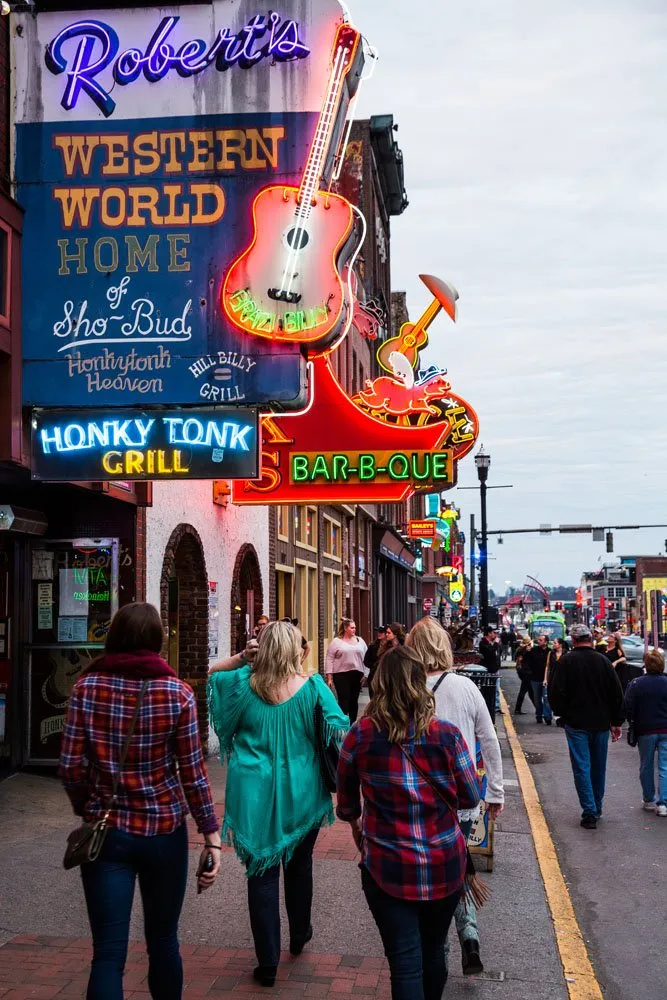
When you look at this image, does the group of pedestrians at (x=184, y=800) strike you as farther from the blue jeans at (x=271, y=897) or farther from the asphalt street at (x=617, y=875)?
the asphalt street at (x=617, y=875)

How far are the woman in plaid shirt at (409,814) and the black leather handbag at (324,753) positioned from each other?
3.98 ft

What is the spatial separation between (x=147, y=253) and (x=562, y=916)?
21.2ft

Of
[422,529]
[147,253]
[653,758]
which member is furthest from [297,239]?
[422,529]

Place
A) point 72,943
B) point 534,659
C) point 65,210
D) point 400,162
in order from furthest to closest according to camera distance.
Answer: point 400,162
point 534,659
point 65,210
point 72,943

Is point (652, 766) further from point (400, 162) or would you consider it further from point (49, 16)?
point (400, 162)

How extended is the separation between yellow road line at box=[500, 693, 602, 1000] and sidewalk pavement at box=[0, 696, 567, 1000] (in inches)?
2.6

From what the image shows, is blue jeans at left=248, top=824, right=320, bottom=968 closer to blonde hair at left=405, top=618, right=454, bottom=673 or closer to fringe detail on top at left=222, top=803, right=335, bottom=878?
fringe detail on top at left=222, top=803, right=335, bottom=878

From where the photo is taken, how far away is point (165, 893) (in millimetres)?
4293

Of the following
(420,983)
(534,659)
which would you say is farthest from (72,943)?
(534,659)

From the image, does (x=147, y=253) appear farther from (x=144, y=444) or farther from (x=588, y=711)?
(x=588, y=711)

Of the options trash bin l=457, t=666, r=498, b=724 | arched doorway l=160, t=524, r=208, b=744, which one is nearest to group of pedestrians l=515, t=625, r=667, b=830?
trash bin l=457, t=666, r=498, b=724

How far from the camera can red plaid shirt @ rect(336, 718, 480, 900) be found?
4.14 m

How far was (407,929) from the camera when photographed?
415 centimetres

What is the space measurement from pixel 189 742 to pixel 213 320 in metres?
6.17
